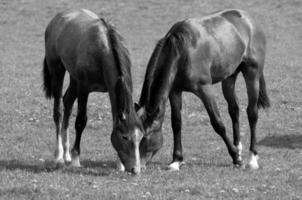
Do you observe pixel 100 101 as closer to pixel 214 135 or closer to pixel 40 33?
pixel 214 135

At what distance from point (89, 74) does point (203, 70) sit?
1655 mm

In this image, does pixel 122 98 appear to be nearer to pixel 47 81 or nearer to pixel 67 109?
pixel 67 109

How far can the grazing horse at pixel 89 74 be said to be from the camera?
9.64 meters

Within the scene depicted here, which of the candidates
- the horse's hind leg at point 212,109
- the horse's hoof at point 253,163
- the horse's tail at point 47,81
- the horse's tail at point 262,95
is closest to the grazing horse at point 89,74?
the horse's tail at point 47,81

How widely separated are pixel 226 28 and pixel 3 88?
7.84 meters

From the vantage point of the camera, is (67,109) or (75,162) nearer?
(75,162)

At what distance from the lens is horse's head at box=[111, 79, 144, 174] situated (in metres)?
9.56

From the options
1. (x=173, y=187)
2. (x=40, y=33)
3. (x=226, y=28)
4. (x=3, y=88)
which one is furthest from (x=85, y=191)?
(x=40, y=33)

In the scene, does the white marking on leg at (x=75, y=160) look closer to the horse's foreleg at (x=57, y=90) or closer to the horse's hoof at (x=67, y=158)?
the horse's hoof at (x=67, y=158)

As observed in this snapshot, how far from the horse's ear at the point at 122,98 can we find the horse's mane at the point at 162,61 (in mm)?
433

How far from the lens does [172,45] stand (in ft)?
34.1

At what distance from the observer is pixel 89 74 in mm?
10492

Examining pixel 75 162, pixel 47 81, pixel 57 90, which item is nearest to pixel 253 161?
pixel 75 162

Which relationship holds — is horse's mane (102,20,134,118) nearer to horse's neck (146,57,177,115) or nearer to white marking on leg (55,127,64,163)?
horse's neck (146,57,177,115)
